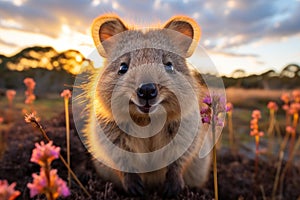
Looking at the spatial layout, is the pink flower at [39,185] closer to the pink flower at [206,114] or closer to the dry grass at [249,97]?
the pink flower at [206,114]

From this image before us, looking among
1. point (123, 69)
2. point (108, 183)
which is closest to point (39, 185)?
point (123, 69)

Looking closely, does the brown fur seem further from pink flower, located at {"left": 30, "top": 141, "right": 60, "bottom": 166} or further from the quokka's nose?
pink flower, located at {"left": 30, "top": 141, "right": 60, "bottom": 166}

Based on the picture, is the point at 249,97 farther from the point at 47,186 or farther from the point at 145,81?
the point at 47,186

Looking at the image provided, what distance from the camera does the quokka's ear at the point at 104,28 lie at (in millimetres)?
3381

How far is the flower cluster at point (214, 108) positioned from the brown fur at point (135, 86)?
2.88 feet

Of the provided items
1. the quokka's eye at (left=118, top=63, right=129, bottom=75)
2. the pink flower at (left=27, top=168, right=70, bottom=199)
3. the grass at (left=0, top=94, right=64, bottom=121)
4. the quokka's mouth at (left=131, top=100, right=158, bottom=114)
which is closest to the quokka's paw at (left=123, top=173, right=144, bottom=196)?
the quokka's mouth at (left=131, top=100, right=158, bottom=114)

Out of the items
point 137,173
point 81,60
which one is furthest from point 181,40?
point 137,173

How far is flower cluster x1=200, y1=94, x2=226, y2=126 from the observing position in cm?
167

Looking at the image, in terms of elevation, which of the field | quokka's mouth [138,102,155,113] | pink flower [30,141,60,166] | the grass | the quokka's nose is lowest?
the field

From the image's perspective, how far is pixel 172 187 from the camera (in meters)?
3.26

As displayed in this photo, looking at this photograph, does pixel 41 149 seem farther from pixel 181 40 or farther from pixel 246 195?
pixel 246 195

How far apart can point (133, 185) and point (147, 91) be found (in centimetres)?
126

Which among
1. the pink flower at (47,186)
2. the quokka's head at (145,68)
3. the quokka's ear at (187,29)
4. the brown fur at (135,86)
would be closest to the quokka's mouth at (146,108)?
the quokka's head at (145,68)

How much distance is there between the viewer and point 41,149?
1048mm
